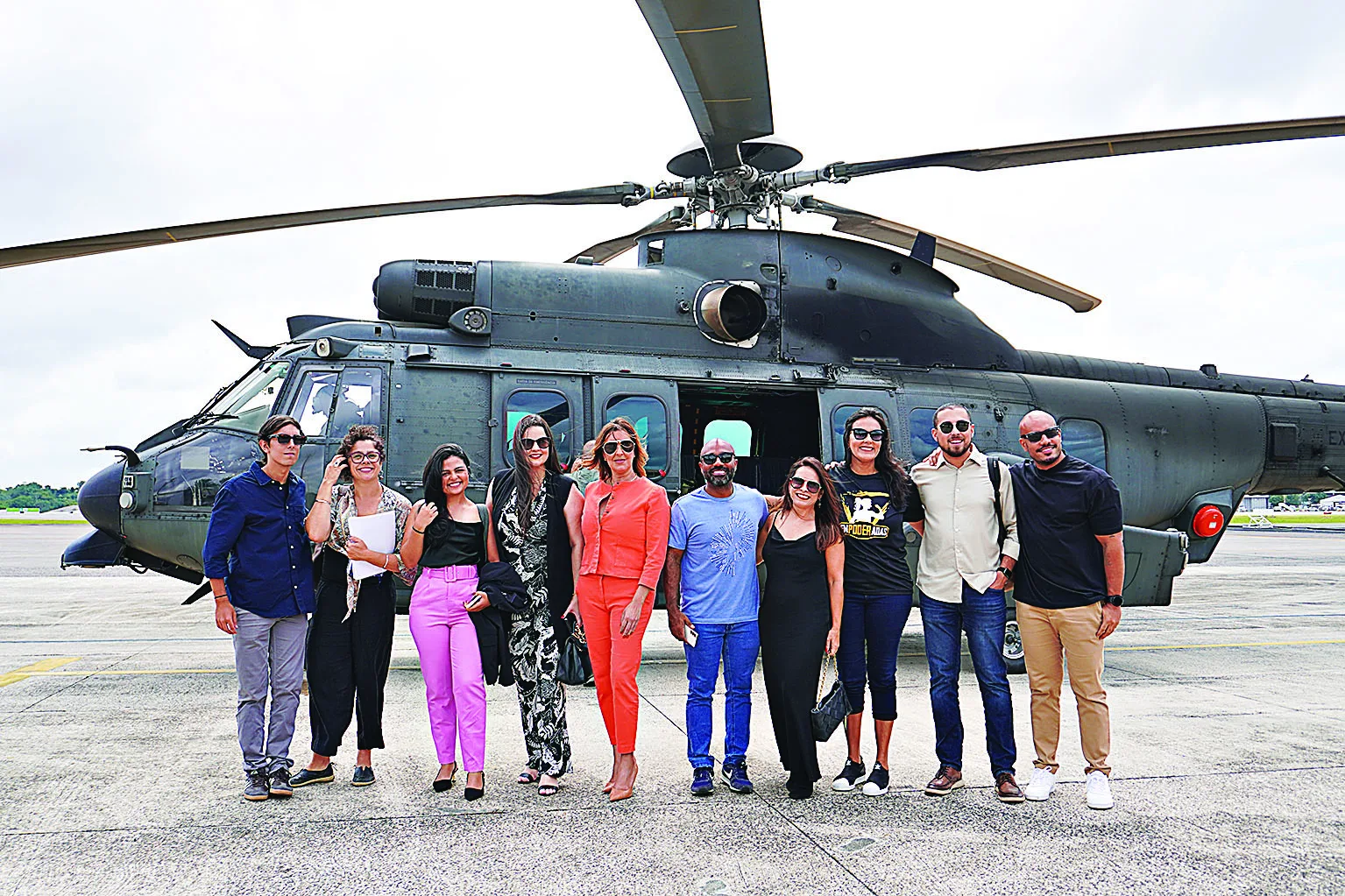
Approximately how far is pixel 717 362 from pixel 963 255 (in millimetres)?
3105

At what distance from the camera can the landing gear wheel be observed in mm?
7945

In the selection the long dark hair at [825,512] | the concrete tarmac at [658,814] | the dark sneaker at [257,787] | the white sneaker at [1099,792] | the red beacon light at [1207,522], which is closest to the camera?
the concrete tarmac at [658,814]

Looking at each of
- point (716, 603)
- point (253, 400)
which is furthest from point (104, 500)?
point (716, 603)

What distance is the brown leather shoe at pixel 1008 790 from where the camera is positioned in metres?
4.46

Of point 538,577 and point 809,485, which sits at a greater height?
point 809,485

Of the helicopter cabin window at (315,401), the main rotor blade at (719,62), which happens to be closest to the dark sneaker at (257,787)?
the helicopter cabin window at (315,401)

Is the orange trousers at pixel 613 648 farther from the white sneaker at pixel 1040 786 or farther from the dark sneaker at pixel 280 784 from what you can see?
the white sneaker at pixel 1040 786

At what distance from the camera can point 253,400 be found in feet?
25.8

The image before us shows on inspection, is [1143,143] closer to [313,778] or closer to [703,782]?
[703,782]

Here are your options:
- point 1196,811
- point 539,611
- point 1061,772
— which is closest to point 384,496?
point 539,611

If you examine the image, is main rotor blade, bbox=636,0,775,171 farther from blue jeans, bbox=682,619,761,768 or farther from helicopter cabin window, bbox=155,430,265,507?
helicopter cabin window, bbox=155,430,265,507

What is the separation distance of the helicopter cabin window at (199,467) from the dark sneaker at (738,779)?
4.86 meters

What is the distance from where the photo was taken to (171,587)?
1747cm

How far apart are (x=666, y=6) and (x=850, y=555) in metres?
3.10
